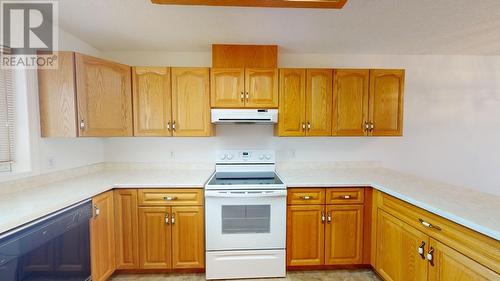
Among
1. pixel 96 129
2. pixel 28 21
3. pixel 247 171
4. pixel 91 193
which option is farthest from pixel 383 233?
pixel 28 21

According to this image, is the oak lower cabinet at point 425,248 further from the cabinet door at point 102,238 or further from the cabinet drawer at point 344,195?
the cabinet door at point 102,238

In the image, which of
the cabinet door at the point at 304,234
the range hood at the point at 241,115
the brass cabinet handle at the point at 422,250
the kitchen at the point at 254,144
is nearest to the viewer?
the brass cabinet handle at the point at 422,250

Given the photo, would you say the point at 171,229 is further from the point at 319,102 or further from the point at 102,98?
the point at 319,102

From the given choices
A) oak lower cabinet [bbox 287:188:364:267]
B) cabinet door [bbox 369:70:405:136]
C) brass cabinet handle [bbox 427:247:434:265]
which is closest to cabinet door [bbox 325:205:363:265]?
oak lower cabinet [bbox 287:188:364:267]

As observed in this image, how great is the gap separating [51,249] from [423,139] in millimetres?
3847

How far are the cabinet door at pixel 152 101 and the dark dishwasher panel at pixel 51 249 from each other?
0.94 metres

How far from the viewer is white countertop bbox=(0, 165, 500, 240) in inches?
49.0

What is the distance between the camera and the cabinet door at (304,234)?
214 centimetres

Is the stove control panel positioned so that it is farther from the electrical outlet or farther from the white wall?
the electrical outlet

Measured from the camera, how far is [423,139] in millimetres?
2799

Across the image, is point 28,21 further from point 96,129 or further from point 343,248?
point 343,248

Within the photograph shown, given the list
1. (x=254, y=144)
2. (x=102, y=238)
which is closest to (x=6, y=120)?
(x=102, y=238)

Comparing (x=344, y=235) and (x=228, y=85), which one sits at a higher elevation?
→ (x=228, y=85)

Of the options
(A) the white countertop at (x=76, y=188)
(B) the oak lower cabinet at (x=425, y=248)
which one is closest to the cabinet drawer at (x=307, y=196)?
(B) the oak lower cabinet at (x=425, y=248)
